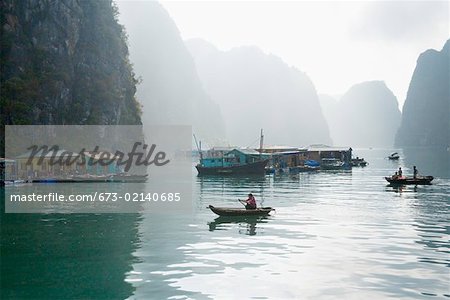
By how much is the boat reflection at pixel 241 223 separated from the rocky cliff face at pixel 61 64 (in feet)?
201

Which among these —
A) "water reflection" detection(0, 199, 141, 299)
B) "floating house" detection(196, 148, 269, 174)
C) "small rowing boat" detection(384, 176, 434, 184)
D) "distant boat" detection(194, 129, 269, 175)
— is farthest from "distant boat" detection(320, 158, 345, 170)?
"water reflection" detection(0, 199, 141, 299)

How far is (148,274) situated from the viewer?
68.3 ft

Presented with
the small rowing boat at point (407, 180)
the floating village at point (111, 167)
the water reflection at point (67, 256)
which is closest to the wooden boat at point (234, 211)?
the water reflection at point (67, 256)

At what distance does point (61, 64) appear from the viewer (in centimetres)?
9638

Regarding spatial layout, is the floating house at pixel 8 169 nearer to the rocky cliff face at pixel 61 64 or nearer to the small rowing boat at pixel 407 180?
the rocky cliff face at pixel 61 64

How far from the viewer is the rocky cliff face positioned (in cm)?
8762

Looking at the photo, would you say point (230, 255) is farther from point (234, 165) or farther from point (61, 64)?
point (61, 64)

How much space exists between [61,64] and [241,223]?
7568 centimetres

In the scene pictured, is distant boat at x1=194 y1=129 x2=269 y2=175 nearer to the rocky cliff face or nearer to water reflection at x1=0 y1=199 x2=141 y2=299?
the rocky cliff face

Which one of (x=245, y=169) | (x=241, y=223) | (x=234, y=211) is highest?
(x=245, y=169)

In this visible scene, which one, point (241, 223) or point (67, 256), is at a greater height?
point (241, 223)

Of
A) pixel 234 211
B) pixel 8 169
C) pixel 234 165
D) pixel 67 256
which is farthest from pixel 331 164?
pixel 67 256

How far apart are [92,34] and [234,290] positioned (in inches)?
3931

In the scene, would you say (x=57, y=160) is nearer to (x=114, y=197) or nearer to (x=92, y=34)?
(x=114, y=197)
